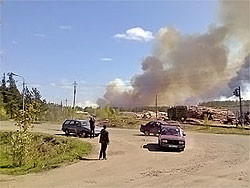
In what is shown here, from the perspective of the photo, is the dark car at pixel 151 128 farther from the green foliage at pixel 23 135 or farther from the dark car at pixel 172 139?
the green foliage at pixel 23 135

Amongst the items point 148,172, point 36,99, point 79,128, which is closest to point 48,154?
point 79,128

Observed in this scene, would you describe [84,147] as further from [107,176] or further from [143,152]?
[107,176]

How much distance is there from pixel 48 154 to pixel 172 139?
8885mm

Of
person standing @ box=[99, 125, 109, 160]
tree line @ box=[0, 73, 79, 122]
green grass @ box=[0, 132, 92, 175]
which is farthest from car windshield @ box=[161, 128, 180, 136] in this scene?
tree line @ box=[0, 73, 79, 122]

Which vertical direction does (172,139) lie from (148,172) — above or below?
above

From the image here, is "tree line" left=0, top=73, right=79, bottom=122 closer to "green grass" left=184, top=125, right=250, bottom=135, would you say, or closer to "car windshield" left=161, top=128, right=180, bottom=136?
"green grass" left=184, top=125, right=250, bottom=135

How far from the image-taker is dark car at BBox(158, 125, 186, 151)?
80.2 ft

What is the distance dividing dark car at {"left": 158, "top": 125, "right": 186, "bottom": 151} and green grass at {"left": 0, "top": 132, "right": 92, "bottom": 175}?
468 centimetres

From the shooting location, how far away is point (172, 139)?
81.0 feet

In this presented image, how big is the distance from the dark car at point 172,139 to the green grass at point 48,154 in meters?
4.68

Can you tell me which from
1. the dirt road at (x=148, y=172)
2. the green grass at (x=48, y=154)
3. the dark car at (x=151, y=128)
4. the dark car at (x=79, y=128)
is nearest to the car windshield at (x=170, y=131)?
the dirt road at (x=148, y=172)

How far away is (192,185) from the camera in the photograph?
43.6ft

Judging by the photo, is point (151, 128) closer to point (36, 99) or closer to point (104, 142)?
A: point (104, 142)

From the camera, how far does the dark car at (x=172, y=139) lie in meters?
24.5
